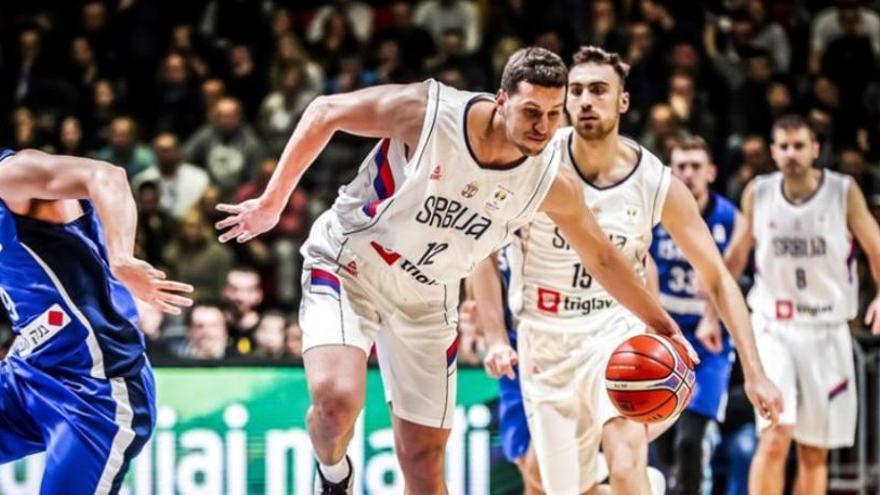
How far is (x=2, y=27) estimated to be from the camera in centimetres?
1490

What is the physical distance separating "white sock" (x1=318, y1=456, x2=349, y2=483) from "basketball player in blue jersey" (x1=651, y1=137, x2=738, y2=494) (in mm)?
3067

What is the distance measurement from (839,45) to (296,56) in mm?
4481

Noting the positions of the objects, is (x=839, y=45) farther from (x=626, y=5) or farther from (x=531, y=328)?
(x=531, y=328)

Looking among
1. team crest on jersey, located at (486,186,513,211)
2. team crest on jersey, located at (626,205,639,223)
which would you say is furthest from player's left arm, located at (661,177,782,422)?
team crest on jersey, located at (486,186,513,211)

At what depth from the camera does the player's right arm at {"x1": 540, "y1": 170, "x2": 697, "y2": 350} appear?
239 inches

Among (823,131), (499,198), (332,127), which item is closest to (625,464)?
(499,198)

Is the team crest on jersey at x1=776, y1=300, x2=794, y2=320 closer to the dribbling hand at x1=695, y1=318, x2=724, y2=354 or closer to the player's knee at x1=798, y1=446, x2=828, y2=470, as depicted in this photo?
the dribbling hand at x1=695, y1=318, x2=724, y2=354

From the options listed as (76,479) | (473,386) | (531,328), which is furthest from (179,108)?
(76,479)

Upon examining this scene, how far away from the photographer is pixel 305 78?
44.9 ft

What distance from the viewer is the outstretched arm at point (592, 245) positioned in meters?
6.08

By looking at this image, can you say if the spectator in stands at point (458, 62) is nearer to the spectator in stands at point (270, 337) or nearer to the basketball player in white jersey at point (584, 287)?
the spectator in stands at point (270, 337)

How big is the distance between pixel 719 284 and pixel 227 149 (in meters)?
6.94

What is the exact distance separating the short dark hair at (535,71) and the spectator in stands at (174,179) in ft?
23.0

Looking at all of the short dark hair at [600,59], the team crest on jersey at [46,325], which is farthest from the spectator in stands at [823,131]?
the team crest on jersey at [46,325]
